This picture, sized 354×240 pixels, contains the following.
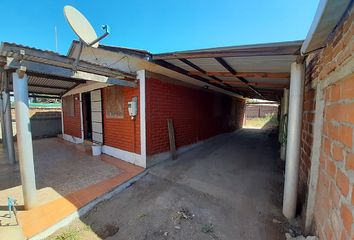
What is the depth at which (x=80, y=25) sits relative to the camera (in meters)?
2.99

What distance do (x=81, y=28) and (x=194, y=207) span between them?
3.79 meters

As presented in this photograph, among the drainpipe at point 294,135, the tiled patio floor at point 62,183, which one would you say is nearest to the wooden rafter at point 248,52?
the drainpipe at point 294,135

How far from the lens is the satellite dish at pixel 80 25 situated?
2.77 m

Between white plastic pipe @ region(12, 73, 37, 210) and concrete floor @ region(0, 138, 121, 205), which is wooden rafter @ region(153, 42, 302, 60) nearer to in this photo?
white plastic pipe @ region(12, 73, 37, 210)

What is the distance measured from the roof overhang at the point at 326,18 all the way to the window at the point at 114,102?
206 inches

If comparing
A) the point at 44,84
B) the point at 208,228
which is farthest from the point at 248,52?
the point at 44,84

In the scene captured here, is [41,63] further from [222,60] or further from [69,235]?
[222,60]

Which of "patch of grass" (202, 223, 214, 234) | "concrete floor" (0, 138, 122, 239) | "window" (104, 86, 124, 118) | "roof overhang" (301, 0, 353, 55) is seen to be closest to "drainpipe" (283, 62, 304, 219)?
"roof overhang" (301, 0, 353, 55)

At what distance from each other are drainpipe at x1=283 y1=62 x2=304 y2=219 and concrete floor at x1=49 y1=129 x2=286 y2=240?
378 mm

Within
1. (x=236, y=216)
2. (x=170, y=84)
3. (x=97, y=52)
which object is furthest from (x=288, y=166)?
(x=97, y=52)

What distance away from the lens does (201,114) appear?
7797mm

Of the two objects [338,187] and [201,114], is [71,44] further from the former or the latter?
[338,187]

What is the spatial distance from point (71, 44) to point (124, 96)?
3.47 meters

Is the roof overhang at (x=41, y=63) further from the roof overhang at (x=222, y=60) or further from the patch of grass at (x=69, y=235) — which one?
the patch of grass at (x=69, y=235)
